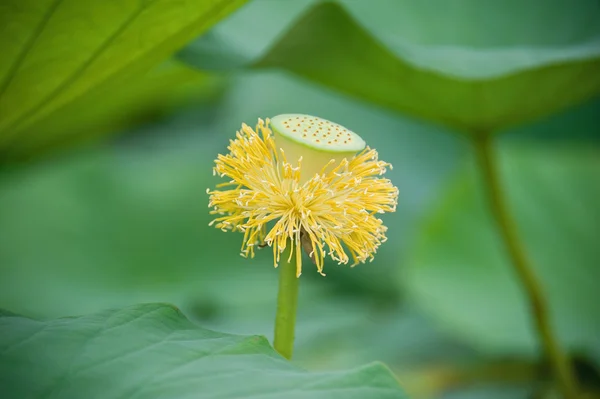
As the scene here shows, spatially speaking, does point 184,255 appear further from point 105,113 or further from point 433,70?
point 433,70

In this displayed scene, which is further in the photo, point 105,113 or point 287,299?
point 105,113

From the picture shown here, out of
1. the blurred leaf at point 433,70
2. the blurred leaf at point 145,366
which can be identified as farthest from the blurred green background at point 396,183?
the blurred leaf at point 145,366

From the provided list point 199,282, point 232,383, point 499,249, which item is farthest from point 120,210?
point 232,383

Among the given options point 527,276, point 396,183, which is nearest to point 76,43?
point 527,276

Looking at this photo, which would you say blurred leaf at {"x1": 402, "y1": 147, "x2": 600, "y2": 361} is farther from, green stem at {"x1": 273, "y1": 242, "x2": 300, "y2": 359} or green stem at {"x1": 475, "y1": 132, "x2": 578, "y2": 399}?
green stem at {"x1": 273, "y1": 242, "x2": 300, "y2": 359}

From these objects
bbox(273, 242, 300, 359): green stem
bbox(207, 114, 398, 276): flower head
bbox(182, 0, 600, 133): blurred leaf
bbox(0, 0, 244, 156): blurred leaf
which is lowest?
bbox(273, 242, 300, 359): green stem

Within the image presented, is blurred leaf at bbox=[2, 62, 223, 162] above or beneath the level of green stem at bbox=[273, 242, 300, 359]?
above

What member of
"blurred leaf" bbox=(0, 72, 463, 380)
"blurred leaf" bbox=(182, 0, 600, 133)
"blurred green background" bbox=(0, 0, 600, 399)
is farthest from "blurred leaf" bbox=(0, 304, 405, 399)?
"blurred leaf" bbox=(0, 72, 463, 380)
